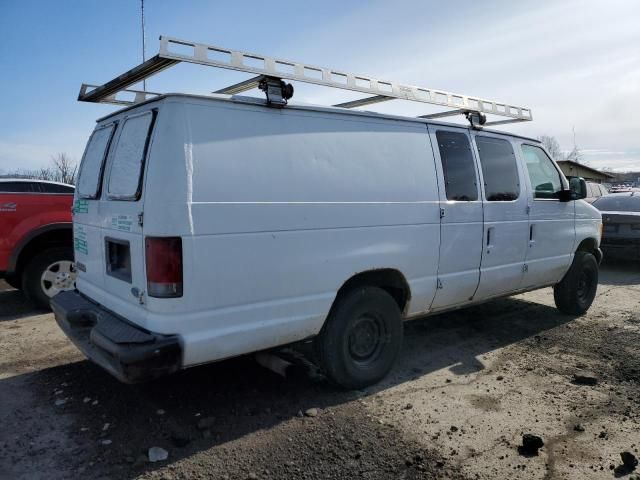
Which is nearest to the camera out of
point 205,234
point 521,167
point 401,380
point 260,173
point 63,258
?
point 205,234

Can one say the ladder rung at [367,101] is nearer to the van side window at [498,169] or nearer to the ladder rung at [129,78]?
the van side window at [498,169]

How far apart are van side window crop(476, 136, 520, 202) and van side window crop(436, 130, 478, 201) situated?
0.63 ft

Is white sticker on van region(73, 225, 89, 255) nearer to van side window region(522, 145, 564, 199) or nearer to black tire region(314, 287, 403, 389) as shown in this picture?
black tire region(314, 287, 403, 389)

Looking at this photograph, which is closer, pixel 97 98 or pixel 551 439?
pixel 551 439

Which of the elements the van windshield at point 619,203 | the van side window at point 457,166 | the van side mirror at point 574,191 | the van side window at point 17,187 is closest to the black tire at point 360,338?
the van side window at point 457,166

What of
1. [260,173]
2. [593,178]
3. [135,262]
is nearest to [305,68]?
[260,173]

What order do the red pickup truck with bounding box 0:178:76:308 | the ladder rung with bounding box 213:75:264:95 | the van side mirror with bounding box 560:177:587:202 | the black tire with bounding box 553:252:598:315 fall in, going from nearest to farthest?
the ladder rung with bounding box 213:75:264:95, the van side mirror with bounding box 560:177:587:202, the red pickup truck with bounding box 0:178:76:308, the black tire with bounding box 553:252:598:315

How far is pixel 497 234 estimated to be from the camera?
16.2 feet

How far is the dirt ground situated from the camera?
9.98 ft

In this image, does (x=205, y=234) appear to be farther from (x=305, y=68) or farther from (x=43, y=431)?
(x=43, y=431)

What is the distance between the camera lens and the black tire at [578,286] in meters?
6.28

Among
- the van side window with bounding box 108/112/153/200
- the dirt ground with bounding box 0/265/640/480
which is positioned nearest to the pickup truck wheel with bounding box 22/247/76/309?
the dirt ground with bounding box 0/265/640/480

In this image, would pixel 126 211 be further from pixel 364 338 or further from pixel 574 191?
pixel 574 191

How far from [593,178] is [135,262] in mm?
49441
